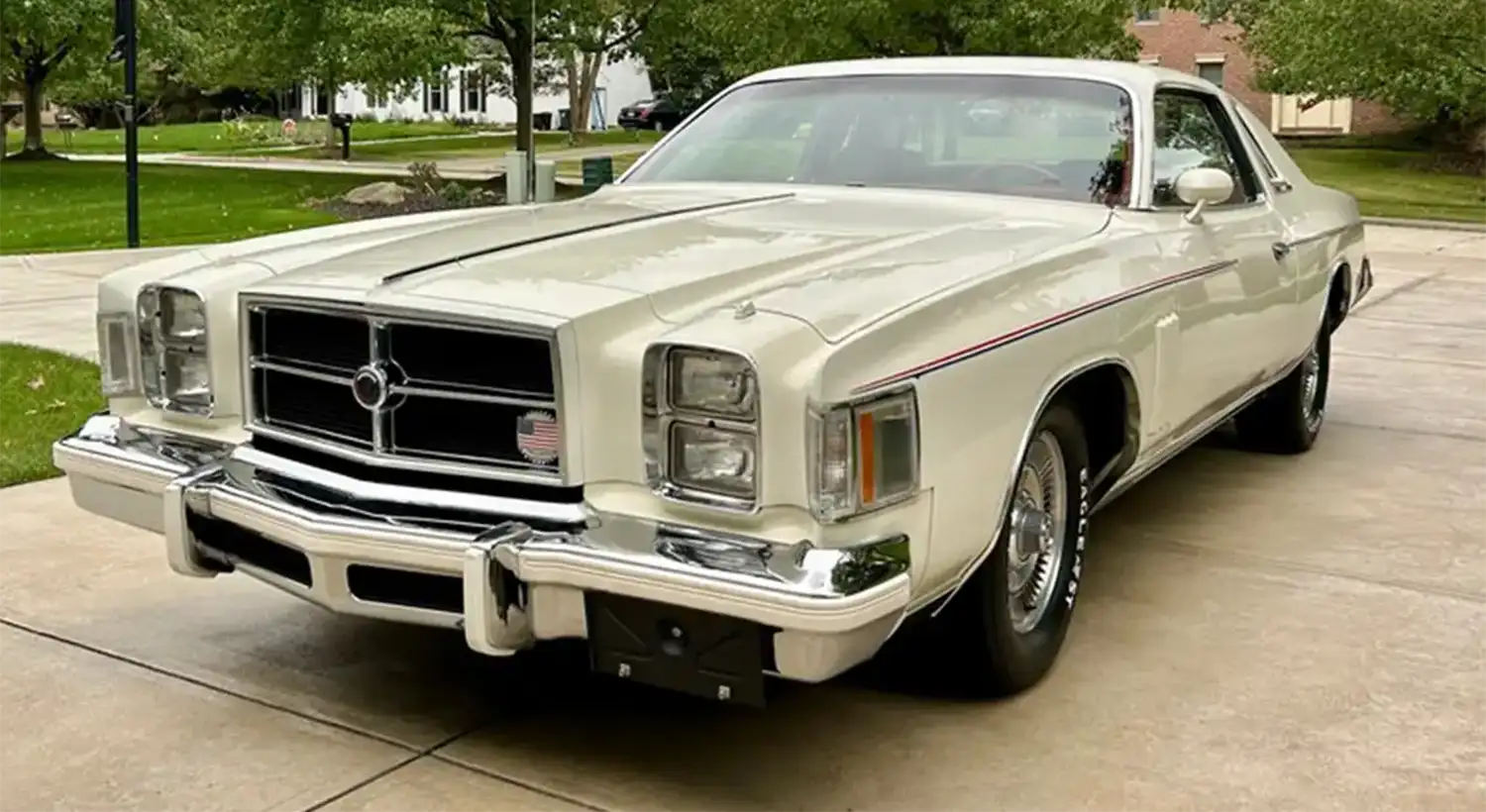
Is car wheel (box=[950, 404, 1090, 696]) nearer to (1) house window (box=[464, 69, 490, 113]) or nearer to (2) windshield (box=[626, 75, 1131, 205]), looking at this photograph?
(2) windshield (box=[626, 75, 1131, 205])

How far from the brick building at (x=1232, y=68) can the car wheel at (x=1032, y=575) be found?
124ft

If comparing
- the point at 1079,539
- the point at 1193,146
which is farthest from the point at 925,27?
the point at 1079,539

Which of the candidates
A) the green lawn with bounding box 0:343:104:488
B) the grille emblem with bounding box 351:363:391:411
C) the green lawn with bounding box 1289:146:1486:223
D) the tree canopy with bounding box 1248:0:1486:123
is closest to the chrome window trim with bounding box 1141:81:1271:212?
the grille emblem with bounding box 351:363:391:411

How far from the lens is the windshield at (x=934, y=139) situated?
4.74 metres

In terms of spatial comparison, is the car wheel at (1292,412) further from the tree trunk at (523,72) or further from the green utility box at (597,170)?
the tree trunk at (523,72)

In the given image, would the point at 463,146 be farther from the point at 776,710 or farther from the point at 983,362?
the point at 983,362

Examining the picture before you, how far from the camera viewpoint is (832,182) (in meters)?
4.89

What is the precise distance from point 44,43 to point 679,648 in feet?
80.1

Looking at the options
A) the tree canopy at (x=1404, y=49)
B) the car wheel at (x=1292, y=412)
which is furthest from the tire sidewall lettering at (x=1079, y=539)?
the tree canopy at (x=1404, y=49)

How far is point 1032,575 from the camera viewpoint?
399 centimetres

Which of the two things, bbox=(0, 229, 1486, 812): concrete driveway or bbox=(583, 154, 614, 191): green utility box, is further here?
bbox=(583, 154, 614, 191): green utility box

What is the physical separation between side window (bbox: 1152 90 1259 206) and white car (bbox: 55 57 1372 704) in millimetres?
37

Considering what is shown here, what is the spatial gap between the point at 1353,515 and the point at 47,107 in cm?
6395

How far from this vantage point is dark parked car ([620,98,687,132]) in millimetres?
45875
